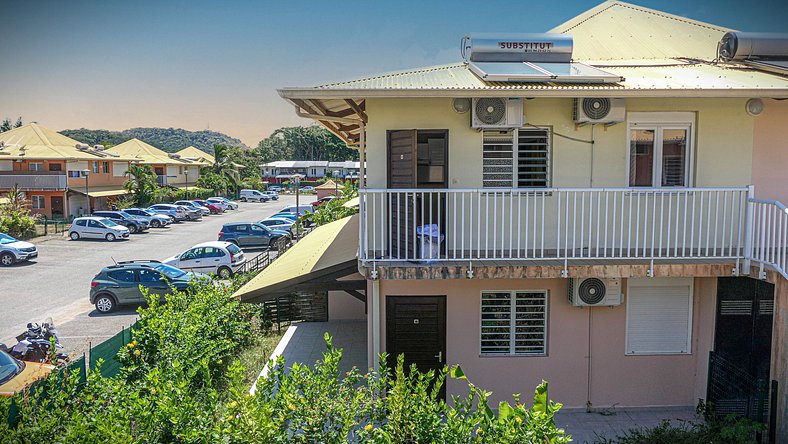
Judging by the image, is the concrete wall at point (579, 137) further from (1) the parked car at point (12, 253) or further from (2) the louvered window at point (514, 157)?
(1) the parked car at point (12, 253)

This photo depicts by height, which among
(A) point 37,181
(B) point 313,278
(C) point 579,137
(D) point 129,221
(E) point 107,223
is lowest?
(D) point 129,221

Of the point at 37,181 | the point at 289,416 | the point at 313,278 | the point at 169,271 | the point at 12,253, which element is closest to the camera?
the point at 289,416

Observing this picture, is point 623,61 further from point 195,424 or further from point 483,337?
point 195,424

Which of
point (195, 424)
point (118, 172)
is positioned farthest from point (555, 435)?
point (118, 172)

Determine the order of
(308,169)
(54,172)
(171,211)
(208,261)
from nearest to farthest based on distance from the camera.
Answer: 1. (208,261)
2. (54,172)
3. (171,211)
4. (308,169)

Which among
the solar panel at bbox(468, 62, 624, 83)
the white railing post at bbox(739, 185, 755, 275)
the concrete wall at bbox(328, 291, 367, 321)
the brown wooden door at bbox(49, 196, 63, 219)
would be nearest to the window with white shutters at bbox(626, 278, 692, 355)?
the white railing post at bbox(739, 185, 755, 275)

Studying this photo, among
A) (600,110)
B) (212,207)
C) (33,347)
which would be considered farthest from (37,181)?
(600,110)

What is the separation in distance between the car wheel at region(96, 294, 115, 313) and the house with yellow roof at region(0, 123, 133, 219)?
3259 cm

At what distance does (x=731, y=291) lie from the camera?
957cm

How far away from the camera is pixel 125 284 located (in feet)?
68.4

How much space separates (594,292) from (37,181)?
50.9 metres

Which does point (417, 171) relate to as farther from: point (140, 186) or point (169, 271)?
point (140, 186)

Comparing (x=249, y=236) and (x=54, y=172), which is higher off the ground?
(x=54, y=172)

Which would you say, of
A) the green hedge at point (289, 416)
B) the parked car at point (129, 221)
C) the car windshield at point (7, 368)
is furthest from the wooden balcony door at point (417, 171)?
the parked car at point (129, 221)
